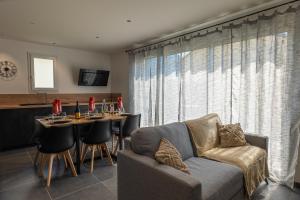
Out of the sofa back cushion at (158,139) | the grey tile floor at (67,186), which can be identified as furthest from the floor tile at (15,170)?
the sofa back cushion at (158,139)

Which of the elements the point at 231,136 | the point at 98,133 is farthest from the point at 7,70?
the point at 231,136

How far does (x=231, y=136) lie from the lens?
258 centimetres

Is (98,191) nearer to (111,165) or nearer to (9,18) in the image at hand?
(111,165)

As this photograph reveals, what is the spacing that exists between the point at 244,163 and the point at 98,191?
5.89ft

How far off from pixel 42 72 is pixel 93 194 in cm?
386

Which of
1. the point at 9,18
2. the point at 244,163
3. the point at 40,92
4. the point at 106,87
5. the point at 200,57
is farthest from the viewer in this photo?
the point at 106,87

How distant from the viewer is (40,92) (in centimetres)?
489

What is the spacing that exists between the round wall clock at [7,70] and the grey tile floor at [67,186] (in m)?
2.21

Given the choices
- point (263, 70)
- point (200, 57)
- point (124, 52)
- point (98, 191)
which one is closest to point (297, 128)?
point (263, 70)

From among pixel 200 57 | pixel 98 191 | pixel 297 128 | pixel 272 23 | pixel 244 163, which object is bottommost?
pixel 98 191

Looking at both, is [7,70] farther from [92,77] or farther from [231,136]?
[231,136]

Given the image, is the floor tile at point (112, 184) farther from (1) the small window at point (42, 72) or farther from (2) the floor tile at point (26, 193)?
(1) the small window at point (42, 72)

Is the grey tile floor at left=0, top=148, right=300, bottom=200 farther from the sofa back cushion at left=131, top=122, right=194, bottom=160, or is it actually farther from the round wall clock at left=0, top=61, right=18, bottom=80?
the round wall clock at left=0, top=61, right=18, bottom=80

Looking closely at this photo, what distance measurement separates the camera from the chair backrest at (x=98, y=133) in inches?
115
